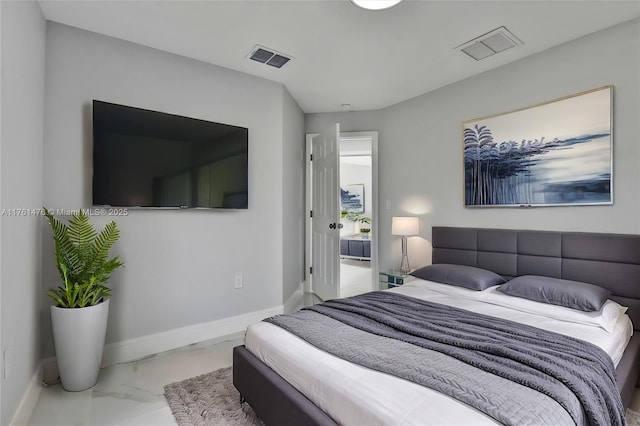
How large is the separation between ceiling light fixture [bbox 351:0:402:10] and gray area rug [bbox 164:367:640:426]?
99.4 inches

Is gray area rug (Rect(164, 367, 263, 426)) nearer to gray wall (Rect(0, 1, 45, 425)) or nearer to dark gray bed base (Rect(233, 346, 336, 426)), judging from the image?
dark gray bed base (Rect(233, 346, 336, 426))

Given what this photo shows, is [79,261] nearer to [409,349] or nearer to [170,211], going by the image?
[170,211]

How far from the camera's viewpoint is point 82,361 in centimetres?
203

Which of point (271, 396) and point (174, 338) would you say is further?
point (174, 338)

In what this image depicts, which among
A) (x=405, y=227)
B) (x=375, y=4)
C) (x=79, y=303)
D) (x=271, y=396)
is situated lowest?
(x=271, y=396)

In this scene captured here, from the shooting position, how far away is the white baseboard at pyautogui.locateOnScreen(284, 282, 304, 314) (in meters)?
3.69

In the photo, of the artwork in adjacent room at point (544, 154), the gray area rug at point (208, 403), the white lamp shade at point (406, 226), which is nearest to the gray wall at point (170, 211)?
the gray area rug at point (208, 403)

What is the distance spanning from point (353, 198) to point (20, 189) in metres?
7.36

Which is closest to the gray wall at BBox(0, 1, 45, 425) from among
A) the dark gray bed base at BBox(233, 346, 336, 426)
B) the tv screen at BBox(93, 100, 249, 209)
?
the tv screen at BBox(93, 100, 249, 209)

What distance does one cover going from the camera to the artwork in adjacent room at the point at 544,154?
2.37 metres

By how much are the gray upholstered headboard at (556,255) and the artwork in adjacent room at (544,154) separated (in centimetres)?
28

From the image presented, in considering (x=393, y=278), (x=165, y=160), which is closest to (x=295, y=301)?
(x=393, y=278)

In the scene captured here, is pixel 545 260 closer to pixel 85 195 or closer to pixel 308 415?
pixel 308 415

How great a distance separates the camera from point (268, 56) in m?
2.78
